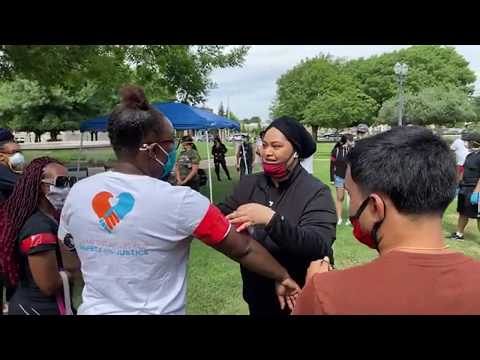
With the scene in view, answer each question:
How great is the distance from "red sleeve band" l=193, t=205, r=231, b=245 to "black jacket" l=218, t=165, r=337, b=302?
0.99ft

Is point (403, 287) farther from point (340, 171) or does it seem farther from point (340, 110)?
point (340, 110)

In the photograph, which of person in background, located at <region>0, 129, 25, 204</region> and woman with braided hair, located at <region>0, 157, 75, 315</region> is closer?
woman with braided hair, located at <region>0, 157, 75, 315</region>

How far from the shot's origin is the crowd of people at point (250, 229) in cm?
116

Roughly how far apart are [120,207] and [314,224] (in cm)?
105

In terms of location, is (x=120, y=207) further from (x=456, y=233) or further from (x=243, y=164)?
(x=243, y=164)

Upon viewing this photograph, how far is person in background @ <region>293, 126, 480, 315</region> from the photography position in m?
1.12

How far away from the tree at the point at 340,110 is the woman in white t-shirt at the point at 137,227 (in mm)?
51057

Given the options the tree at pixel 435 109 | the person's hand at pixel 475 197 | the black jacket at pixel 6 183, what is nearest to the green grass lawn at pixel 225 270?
the person's hand at pixel 475 197

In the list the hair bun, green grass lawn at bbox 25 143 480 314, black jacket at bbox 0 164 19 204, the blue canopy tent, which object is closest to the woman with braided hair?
the hair bun

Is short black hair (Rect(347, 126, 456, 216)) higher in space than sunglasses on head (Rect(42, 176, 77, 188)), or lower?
higher

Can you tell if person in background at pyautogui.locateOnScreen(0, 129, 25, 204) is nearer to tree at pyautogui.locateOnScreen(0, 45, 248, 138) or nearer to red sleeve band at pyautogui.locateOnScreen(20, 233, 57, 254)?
tree at pyautogui.locateOnScreen(0, 45, 248, 138)

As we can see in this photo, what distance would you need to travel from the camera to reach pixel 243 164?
15.7 meters

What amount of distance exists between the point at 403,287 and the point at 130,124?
1.18 m
